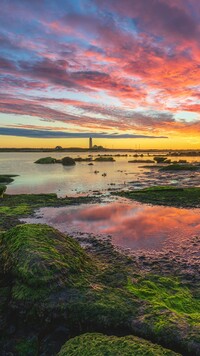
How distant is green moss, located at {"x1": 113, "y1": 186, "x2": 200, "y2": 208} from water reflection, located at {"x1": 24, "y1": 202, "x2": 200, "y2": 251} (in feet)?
6.09

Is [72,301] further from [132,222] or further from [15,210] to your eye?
[15,210]

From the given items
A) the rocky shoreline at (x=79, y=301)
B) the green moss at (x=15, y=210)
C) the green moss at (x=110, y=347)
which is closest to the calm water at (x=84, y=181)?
the green moss at (x=15, y=210)

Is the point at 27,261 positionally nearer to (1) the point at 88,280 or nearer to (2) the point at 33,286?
(2) the point at 33,286

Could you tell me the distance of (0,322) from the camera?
5602 millimetres

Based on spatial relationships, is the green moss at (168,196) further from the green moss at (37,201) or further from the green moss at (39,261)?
the green moss at (39,261)

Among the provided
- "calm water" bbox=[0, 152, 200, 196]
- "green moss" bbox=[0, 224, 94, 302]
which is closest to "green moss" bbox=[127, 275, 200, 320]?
"green moss" bbox=[0, 224, 94, 302]

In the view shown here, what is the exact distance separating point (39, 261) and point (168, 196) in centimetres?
1950

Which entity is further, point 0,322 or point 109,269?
point 109,269

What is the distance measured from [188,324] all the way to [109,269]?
3332 millimetres

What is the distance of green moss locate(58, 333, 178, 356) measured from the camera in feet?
14.0

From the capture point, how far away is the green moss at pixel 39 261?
6035 millimetres

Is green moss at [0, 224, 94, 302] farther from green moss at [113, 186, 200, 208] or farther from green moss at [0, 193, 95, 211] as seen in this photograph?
green moss at [113, 186, 200, 208]

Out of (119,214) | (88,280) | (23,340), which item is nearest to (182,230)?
(119,214)

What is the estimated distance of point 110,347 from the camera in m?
4.42
